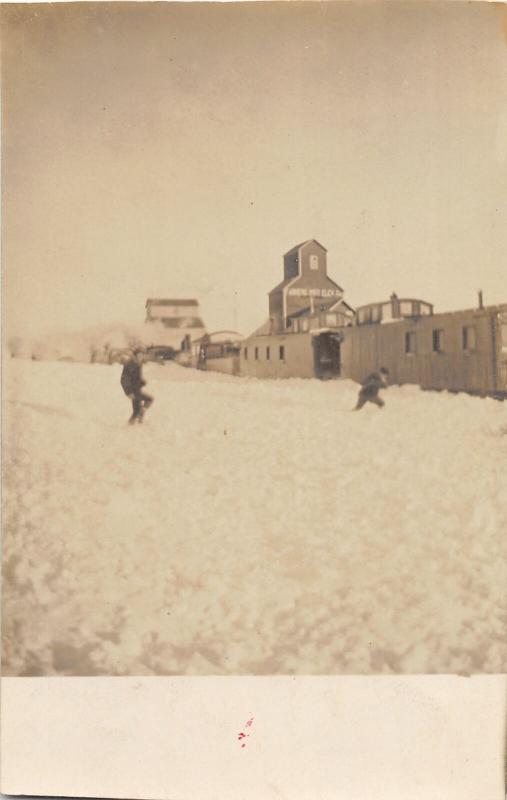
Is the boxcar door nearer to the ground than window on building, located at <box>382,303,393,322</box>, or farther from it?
nearer to the ground

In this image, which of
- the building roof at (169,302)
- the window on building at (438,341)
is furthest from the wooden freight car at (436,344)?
the building roof at (169,302)

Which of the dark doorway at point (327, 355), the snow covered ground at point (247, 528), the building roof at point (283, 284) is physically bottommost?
the snow covered ground at point (247, 528)

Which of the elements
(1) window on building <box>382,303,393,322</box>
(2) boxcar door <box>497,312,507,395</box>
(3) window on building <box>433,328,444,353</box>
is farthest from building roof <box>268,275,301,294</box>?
(2) boxcar door <box>497,312,507,395</box>

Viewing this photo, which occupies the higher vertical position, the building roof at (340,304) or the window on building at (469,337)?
the building roof at (340,304)

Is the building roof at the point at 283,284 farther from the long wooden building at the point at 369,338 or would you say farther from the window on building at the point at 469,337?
the window on building at the point at 469,337

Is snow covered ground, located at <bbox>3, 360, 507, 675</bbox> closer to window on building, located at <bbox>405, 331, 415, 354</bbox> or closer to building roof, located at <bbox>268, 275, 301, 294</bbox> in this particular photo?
window on building, located at <bbox>405, 331, 415, 354</bbox>

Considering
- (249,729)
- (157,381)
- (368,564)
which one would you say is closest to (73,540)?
(157,381)

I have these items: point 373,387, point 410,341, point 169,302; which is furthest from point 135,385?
point 410,341
